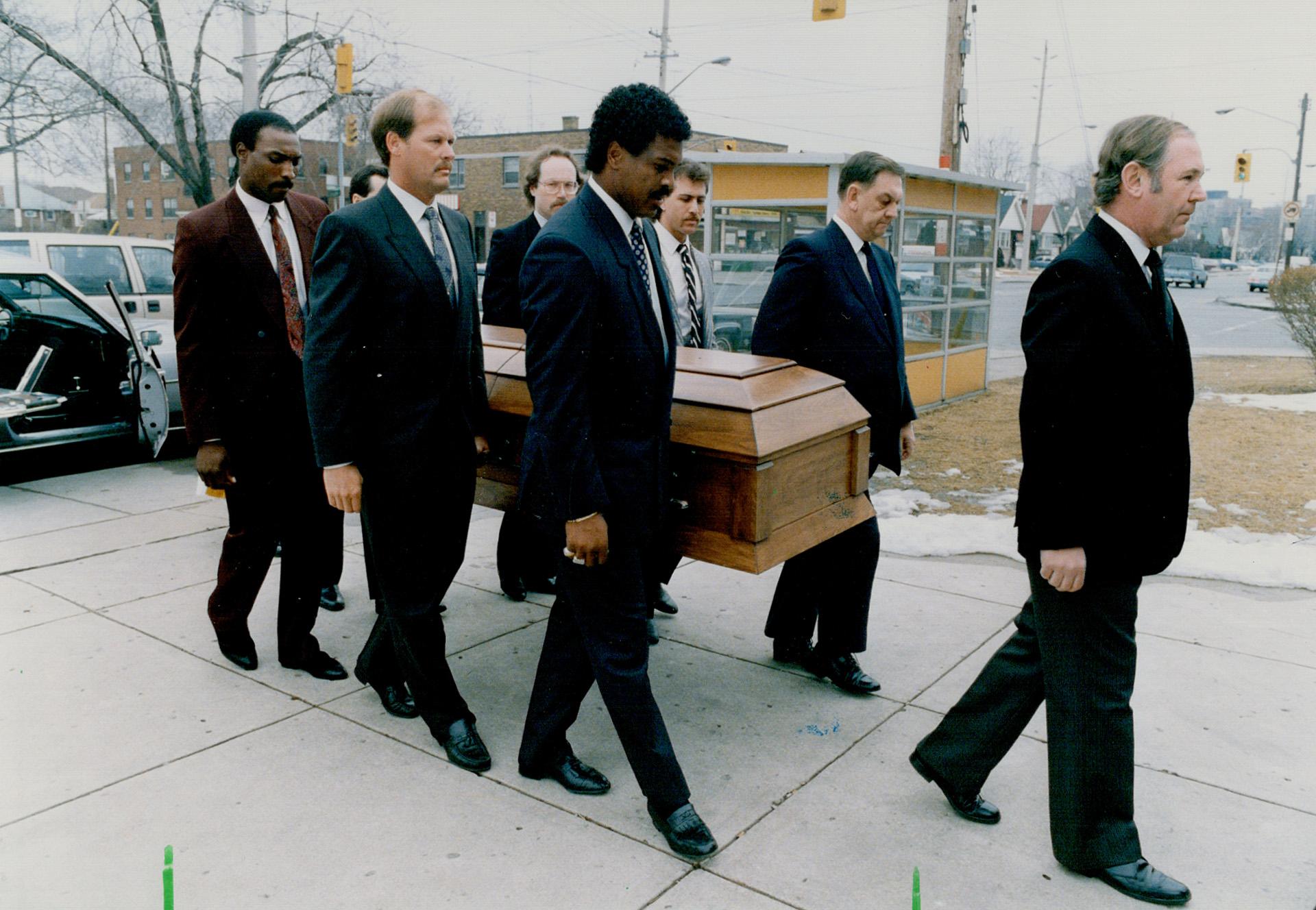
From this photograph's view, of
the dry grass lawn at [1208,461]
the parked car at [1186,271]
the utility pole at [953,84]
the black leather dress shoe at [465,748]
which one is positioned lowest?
Answer: the black leather dress shoe at [465,748]

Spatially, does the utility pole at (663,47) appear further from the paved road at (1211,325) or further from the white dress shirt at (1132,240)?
the white dress shirt at (1132,240)

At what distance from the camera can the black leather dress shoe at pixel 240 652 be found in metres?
3.96

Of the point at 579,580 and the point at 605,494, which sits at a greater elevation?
the point at 605,494

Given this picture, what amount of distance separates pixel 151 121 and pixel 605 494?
25.0 m

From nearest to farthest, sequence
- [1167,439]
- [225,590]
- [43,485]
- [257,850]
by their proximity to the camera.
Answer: [1167,439] → [257,850] → [225,590] → [43,485]

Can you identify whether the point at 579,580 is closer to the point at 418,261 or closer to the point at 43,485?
the point at 418,261

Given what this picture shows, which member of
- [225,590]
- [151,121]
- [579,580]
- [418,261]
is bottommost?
[225,590]

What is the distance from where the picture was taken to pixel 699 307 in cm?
450

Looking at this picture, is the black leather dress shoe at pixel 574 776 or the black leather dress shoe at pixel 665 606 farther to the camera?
the black leather dress shoe at pixel 665 606

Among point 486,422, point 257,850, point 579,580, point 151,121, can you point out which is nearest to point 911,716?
point 579,580

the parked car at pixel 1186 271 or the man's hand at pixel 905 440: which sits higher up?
the parked car at pixel 1186 271

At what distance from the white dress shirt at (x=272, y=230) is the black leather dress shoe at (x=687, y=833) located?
229 centimetres

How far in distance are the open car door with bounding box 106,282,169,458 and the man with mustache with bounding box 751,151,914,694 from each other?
3975 millimetres

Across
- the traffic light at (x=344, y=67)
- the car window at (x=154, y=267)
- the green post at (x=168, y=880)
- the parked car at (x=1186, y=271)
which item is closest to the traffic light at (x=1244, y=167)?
the parked car at (x=1186, y=271)
